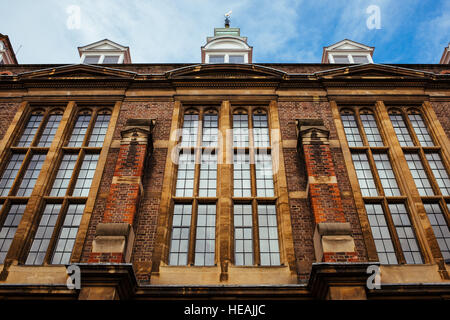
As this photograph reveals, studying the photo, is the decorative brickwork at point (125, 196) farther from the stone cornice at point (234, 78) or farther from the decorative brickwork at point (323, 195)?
the decorative brickwork at point (323, 195)

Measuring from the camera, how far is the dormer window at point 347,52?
51.1 feet

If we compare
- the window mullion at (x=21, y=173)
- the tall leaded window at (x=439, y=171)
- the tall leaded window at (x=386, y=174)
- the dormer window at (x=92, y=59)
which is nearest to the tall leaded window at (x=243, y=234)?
the tall leaded window at (x=386, y=174)

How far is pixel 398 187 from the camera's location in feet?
34.1

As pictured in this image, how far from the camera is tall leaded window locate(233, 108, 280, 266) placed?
29.5 feet

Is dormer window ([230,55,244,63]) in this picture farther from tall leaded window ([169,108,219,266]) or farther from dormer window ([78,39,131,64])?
dormer window ([78,39,131,64])

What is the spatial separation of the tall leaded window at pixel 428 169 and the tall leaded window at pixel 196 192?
19.8ft

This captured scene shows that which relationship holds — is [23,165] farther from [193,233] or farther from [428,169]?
[428,169]

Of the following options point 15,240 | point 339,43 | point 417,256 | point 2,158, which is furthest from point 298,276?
point 339,43

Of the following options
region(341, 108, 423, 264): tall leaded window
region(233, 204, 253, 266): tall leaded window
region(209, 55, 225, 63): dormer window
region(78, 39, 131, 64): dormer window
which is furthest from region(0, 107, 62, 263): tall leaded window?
region(341, 108, 423, 264): tall leaded window

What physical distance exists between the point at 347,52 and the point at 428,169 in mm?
7256

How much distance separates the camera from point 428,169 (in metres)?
10.7

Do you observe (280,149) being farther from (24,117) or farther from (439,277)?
(24,117)

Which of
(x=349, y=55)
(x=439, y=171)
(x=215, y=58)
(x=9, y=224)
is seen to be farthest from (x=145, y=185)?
(x=349, y=55)

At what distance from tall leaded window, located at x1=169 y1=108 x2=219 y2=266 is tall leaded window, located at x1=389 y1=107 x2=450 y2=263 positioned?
6.02 m
